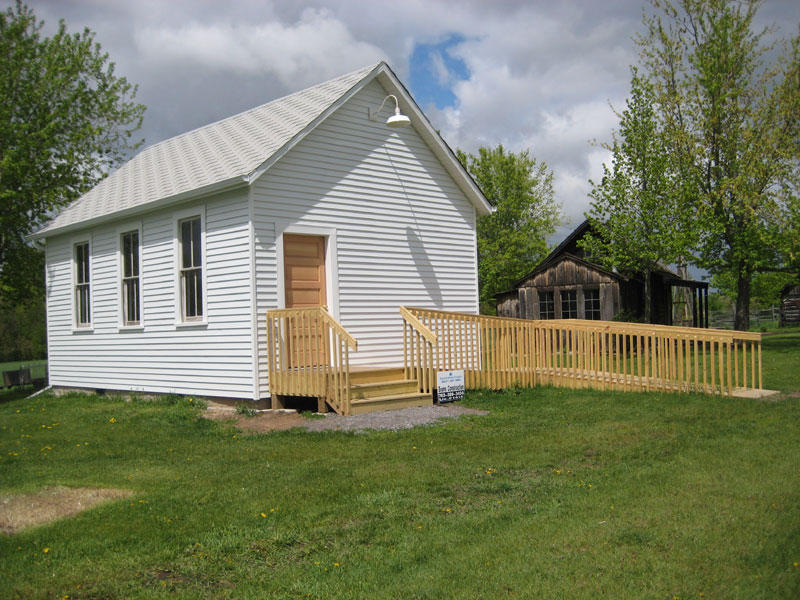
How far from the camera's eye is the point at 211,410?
1238 centimetres

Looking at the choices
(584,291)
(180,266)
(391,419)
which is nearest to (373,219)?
(180,266)

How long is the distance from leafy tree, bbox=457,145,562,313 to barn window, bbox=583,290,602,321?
15.9m

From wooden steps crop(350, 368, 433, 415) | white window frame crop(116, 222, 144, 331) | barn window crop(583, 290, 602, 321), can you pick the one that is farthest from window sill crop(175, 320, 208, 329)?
barn window crop(583, 290, 602, 321)

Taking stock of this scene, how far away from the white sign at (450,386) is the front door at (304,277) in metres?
1.95

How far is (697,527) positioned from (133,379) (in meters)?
12.1

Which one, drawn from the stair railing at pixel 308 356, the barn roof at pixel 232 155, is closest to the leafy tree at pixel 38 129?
the barn roof at pixel 232 155

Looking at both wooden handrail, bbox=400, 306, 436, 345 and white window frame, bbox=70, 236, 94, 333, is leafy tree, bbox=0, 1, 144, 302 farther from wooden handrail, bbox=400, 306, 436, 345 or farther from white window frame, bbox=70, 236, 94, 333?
wooden handrail, bbox=400, 306, 436, 345

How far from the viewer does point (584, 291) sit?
26.8 metres

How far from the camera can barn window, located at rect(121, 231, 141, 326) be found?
14570 mm

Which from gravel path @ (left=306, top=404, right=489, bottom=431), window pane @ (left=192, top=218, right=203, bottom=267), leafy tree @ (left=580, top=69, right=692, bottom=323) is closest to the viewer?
gravel path @ (left=306, top=404, right=489, bottom=431)

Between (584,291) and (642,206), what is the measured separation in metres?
3.71

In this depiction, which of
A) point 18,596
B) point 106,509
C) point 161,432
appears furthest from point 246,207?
point 18,596

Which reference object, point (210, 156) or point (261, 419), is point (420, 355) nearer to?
point (261, 419)

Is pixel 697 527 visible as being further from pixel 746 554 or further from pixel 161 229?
pixel 161 229
